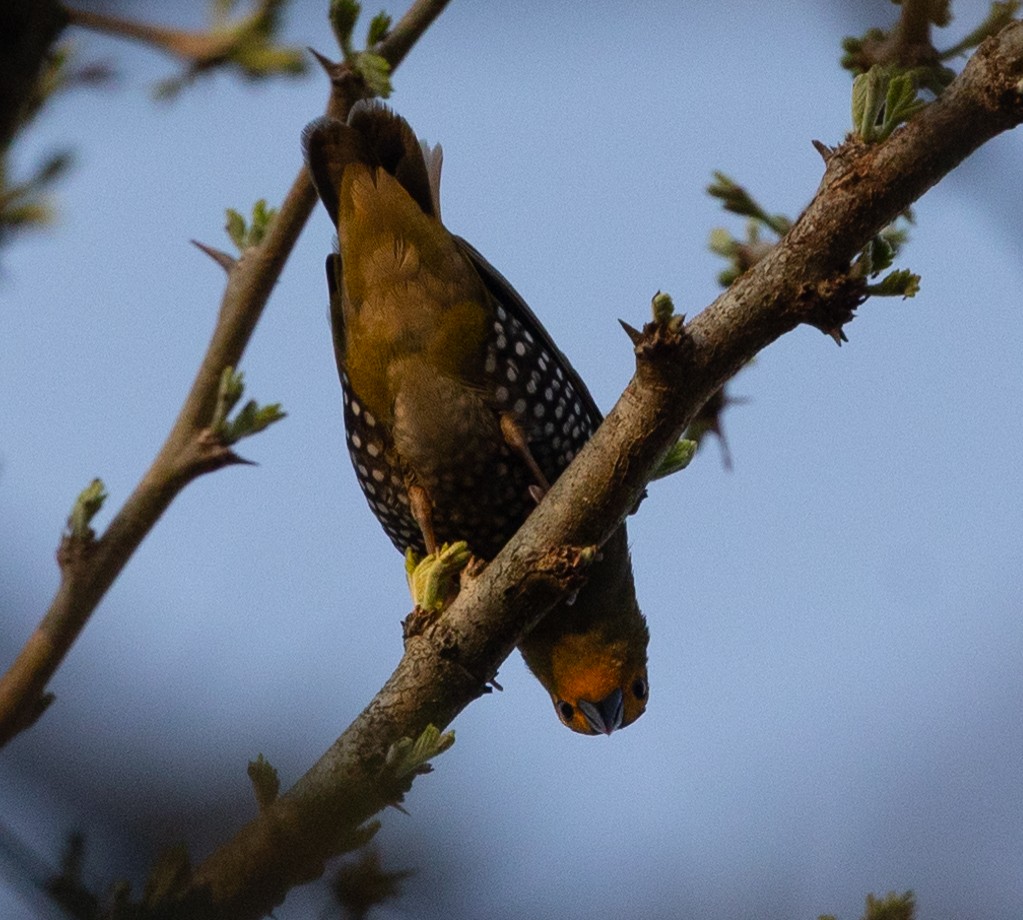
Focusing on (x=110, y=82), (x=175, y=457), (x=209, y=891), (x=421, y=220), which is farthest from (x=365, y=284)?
(x=209, y=891)

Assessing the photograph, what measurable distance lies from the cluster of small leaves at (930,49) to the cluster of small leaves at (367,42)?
151 cm

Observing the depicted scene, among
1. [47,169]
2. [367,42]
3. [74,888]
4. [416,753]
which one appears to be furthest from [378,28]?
[74,888]

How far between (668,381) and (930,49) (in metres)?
1.53

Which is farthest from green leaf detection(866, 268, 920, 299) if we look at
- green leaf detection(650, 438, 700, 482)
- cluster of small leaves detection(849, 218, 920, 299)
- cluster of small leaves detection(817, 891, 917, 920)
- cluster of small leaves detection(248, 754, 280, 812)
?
cluster of small leaves detection(248, 754, 280, 812)

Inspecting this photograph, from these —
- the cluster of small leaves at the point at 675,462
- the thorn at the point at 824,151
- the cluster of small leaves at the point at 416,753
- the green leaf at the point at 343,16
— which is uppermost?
the green leaf at the point at 343,16

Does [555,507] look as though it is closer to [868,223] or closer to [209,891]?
[868,223]

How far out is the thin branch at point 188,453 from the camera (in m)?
3.49

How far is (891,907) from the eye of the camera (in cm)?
267

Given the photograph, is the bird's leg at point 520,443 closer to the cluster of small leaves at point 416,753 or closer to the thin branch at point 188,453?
the thin branch at point 188,453

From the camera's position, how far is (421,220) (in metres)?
5.14

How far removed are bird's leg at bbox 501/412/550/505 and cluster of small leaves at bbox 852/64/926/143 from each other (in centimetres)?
219

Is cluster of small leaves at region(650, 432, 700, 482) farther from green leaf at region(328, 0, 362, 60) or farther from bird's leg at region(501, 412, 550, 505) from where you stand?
green leaf at region(328, 0, 362, 60)

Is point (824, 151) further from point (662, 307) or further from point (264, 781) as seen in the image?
point (264, 781)

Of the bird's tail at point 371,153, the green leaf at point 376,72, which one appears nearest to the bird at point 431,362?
the bird's tail at point 371,153
